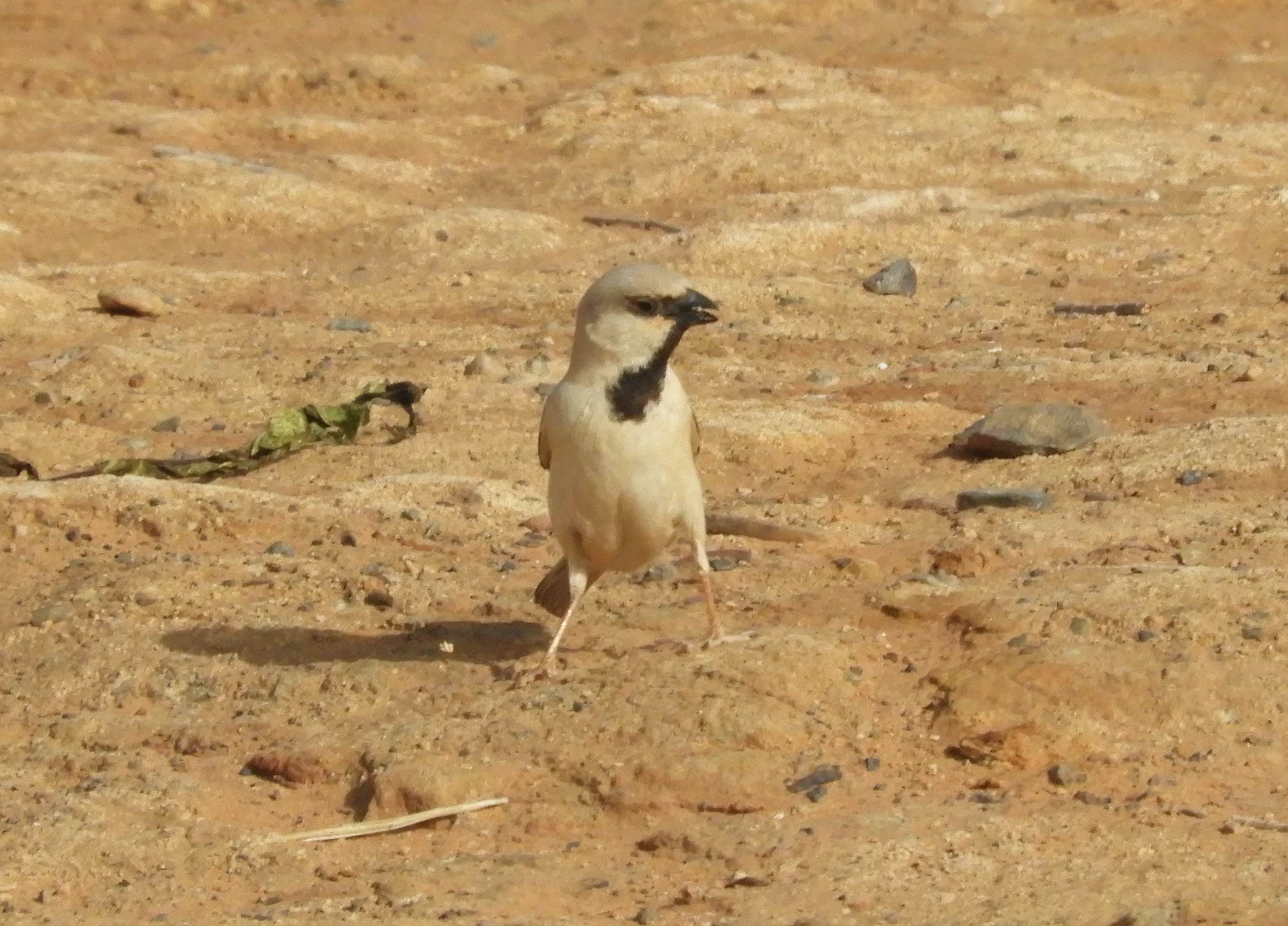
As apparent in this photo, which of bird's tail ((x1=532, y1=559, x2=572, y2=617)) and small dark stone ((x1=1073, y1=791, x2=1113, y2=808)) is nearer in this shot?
small dark stone ((x1=1073, y1=791, x2=1113, y2=808))

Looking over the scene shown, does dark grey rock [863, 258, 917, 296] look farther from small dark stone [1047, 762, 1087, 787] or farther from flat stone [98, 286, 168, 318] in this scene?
small dark stone [1047, 762, 1087, 787]

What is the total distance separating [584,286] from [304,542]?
141 inches

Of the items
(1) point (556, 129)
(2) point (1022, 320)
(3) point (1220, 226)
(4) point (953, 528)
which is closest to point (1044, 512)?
(4) point (953, 528)

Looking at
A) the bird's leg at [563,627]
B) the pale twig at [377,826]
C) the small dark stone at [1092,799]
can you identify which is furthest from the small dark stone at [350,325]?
the small dark stone at [1092,799]

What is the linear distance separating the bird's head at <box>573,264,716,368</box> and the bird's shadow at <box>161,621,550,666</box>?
948 mm

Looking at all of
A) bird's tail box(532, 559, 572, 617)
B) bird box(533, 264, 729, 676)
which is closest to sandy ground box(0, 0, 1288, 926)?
bird's tail box(532, 559, 572, 617)

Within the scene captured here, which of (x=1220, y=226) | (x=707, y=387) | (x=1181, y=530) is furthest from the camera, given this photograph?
(x=1220, y=226)

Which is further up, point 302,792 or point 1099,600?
point 1099,600

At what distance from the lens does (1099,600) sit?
577 cm

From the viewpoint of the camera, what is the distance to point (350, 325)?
31.7 feet

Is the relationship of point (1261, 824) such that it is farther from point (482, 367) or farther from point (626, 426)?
point (482, 367)

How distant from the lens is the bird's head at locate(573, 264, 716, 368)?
5480 mm

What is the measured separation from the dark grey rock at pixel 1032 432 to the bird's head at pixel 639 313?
2.37 metres

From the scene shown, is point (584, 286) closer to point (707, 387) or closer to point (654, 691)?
point (707, 387)
